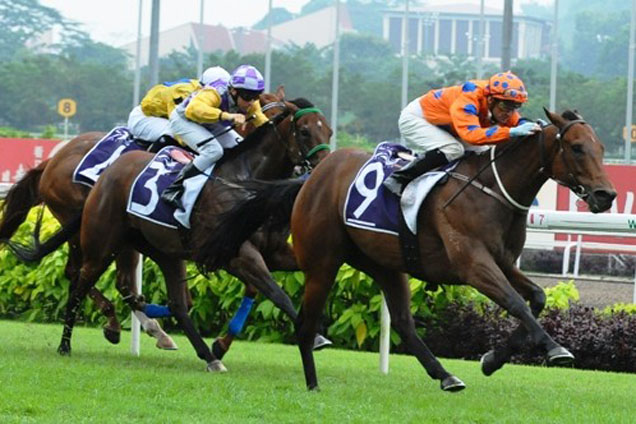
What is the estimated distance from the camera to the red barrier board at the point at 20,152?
25.1 meters

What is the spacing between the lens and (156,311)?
8.47 metres

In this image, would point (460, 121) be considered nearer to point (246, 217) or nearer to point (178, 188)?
point (246, 217)

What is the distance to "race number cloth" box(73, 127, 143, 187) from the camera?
30.0 feet

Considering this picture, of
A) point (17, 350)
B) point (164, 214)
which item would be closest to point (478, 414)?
point (164, 214)

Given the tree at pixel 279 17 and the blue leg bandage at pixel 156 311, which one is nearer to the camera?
the blue leg bandage at pixel 156 311

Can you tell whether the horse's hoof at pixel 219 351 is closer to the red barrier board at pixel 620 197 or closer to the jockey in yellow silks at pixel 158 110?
the jockey in yellow silks at pixel 158 110

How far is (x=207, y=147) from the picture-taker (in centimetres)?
807

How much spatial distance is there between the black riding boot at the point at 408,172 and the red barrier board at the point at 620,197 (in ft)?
31.8

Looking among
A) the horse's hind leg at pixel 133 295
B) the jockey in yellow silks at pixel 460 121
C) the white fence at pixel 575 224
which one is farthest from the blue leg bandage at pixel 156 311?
the jockey in yellow silks at pixel 460 121

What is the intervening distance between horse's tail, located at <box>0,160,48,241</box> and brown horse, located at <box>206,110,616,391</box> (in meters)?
2.70

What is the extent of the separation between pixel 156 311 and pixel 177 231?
2.22ft

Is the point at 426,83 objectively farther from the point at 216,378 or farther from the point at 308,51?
the point at 216,378

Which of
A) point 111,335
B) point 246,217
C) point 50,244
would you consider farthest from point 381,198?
point 50,244

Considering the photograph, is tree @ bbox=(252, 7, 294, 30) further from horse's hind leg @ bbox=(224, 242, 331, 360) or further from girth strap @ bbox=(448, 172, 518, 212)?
girth strap @ bbox=(448, 172, 518, 212)
